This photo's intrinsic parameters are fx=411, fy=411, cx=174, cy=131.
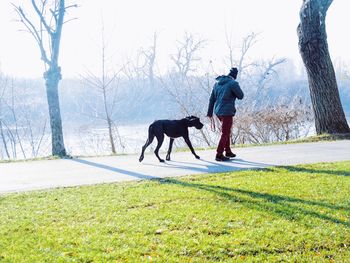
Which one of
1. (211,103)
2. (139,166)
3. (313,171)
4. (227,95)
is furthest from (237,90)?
(139,166)

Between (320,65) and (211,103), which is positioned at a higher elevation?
(320,65)

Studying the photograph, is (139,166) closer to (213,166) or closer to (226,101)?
(213,166)

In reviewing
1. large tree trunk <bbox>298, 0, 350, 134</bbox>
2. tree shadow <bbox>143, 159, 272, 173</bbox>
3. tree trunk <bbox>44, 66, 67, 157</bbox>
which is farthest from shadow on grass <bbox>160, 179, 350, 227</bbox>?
tree trunk <bbox>44, 66, 67, 157</bbox>

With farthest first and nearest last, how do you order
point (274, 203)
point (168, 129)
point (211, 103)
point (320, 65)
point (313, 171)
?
point (320, 65)
point (211, 103)
point (168, 129)
point (313, 171)
point (274, 203)

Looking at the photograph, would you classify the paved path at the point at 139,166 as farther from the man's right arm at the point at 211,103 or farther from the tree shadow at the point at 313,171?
the man's right arm at the point at 211,103

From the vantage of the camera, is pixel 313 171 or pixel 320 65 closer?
pixel 313 171

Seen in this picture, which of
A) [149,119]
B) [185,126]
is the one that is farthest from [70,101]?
[185,126]

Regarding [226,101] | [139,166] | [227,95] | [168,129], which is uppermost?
[227,95]

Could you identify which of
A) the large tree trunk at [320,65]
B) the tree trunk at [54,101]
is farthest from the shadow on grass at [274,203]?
the tree trunk at [54,101]

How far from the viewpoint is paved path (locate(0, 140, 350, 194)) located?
699 centimetres

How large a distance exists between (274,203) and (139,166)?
387 cm

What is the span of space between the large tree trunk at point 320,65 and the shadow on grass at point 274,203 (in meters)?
8.09

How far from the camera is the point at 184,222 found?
432cm

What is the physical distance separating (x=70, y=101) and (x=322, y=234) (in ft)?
103
